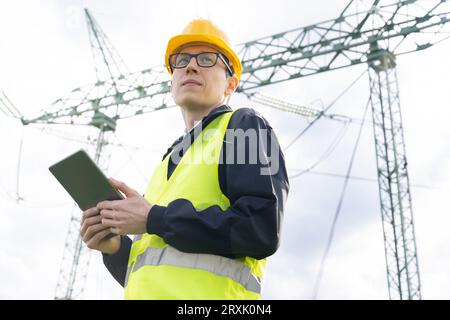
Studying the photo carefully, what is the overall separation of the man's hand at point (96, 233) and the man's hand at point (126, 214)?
2.2 inches

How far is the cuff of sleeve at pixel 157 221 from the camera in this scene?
152cm

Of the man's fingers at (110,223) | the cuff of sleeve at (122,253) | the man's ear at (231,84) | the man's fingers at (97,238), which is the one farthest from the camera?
the man's ear at (231,84)

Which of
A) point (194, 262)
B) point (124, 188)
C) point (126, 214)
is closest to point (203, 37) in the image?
Answer: point (124, 188)

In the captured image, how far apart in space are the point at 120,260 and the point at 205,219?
0.53m

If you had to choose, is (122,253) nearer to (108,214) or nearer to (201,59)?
(108,214)

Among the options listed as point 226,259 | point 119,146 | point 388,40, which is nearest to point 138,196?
point 226,259

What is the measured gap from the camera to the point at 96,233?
5.57 ft

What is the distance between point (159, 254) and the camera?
157 cm

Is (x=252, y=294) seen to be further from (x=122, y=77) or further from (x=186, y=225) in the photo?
(x=122, y=77)

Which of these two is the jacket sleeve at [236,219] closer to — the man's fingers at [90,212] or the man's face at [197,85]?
the man's fingers at [90,212]

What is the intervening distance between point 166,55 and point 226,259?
107cm

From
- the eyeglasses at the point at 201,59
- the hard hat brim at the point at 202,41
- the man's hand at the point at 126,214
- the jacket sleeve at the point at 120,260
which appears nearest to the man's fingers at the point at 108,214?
the man's hand at the point at 126,214

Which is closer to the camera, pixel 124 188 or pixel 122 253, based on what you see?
pixel 124 188
